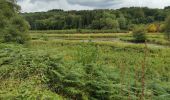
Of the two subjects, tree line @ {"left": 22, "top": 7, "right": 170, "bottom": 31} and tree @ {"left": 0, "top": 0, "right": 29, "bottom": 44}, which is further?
tree line @ {"left": 22, "top": 7, "right": 170, "bottom": 31}

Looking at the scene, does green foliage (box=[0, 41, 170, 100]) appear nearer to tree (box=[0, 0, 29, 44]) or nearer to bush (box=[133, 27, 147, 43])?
tree (box=[0, 0, 29, 44])

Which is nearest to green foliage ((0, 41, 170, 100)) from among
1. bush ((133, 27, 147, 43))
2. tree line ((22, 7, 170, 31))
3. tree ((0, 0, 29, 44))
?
tree ((0, 0, 29, 44))

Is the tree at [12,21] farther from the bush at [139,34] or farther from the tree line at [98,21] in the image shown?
the tree line at [98,21]

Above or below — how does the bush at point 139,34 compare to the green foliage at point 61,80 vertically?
below

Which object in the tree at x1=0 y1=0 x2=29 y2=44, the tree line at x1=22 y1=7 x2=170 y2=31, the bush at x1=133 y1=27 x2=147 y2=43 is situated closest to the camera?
the tree at x1=0 y1=0 x2=29 y2=44

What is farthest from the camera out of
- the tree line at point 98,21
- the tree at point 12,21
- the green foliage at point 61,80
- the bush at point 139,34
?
the tree line at point 98,21

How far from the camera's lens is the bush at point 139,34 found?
69325 mm

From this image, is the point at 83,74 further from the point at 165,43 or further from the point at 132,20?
the point at 132,20

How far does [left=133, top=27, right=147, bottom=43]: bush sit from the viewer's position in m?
69.3

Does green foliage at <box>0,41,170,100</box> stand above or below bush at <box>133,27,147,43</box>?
above

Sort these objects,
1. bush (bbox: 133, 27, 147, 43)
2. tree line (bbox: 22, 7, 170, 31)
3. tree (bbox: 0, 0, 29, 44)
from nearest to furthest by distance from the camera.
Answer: tree (bbox: 0, 0, 29, 44) < bush (bbox: 133, 27, 147, 43) < tree line (bbox: 22, 7, 170, 31)

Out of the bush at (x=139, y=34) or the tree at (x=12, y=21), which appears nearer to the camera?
the tree at (x=12, y=21)

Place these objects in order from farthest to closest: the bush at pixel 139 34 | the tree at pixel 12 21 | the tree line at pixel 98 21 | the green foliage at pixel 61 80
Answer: the tree line at pixel 98 21
the bush at pixel 139 34
the tree at pixel 12 21
the green foliage at pixel 61 80

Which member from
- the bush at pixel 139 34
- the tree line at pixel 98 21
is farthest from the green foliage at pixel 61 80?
the tree line at pixel 98 21
